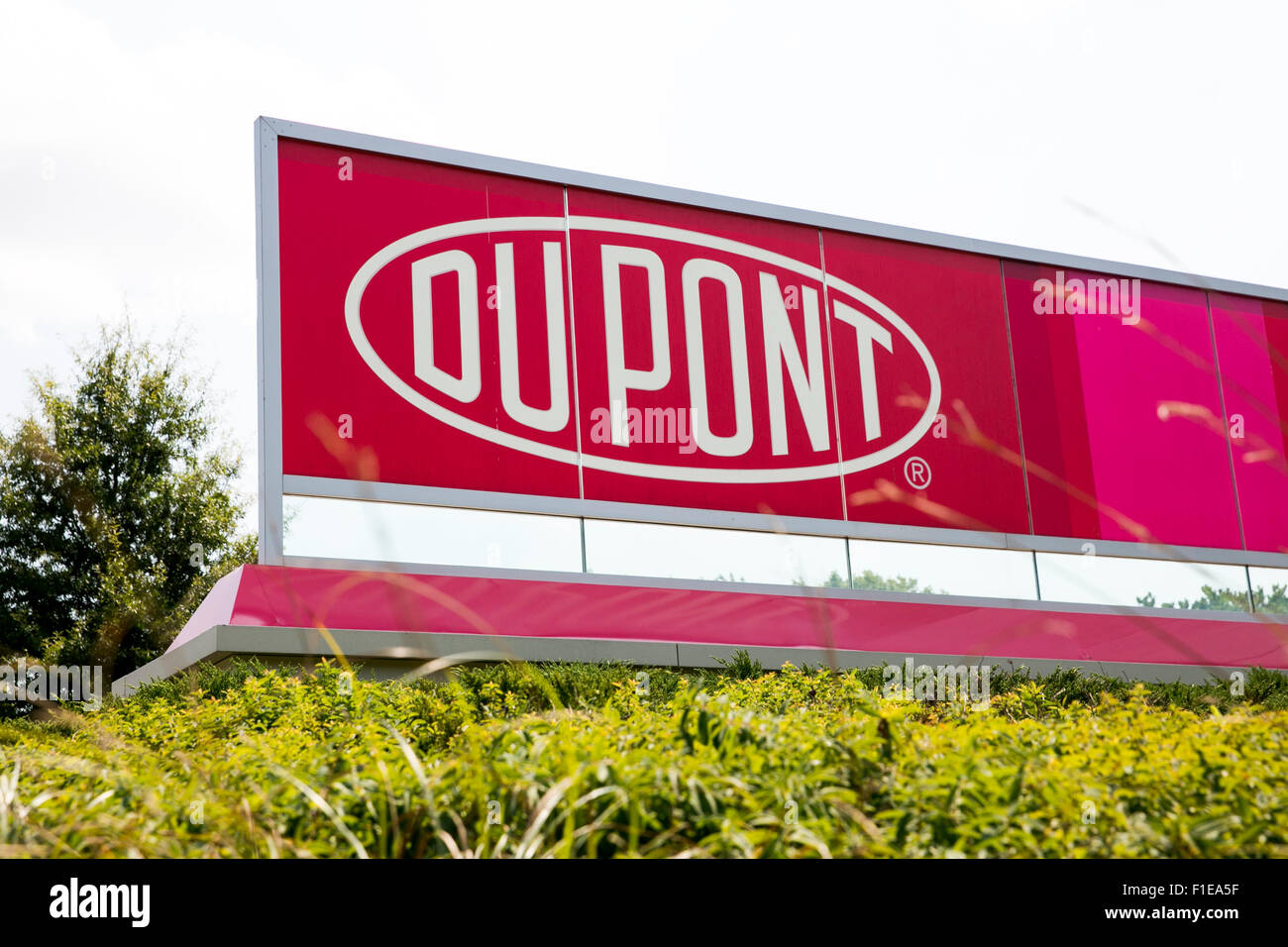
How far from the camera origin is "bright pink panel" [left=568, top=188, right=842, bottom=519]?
39.2ft

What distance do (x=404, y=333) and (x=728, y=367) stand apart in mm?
3500

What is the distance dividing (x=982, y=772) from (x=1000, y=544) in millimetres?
9922

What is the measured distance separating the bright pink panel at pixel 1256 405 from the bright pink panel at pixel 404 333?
893 centimetres

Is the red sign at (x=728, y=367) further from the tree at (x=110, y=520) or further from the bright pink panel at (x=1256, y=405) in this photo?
the tree at (x=110, y=520)

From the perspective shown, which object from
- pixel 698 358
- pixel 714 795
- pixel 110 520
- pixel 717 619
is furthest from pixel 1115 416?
pixel 110 520

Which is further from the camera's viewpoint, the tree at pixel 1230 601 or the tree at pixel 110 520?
the tree at pixel 110 520

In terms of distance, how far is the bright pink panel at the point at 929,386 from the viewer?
510 inches

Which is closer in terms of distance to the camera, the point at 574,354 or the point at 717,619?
the point at 717,619

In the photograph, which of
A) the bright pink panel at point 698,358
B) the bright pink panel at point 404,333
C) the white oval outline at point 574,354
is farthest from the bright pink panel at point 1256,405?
the bright pink panel at point 404,333

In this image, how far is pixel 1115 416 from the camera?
1433 cm

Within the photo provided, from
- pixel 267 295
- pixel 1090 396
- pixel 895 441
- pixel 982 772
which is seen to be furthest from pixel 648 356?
pixel 982 772

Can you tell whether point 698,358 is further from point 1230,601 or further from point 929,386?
point 1230,601

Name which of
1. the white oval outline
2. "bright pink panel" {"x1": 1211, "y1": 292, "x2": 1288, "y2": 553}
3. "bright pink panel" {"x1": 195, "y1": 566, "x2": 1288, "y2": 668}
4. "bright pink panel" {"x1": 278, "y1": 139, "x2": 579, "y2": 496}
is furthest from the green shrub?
"bright pink panel" {"x1": 1211, "y1": 292, "x2": 1288, "y2": 553}

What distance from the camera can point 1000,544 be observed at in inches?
518
